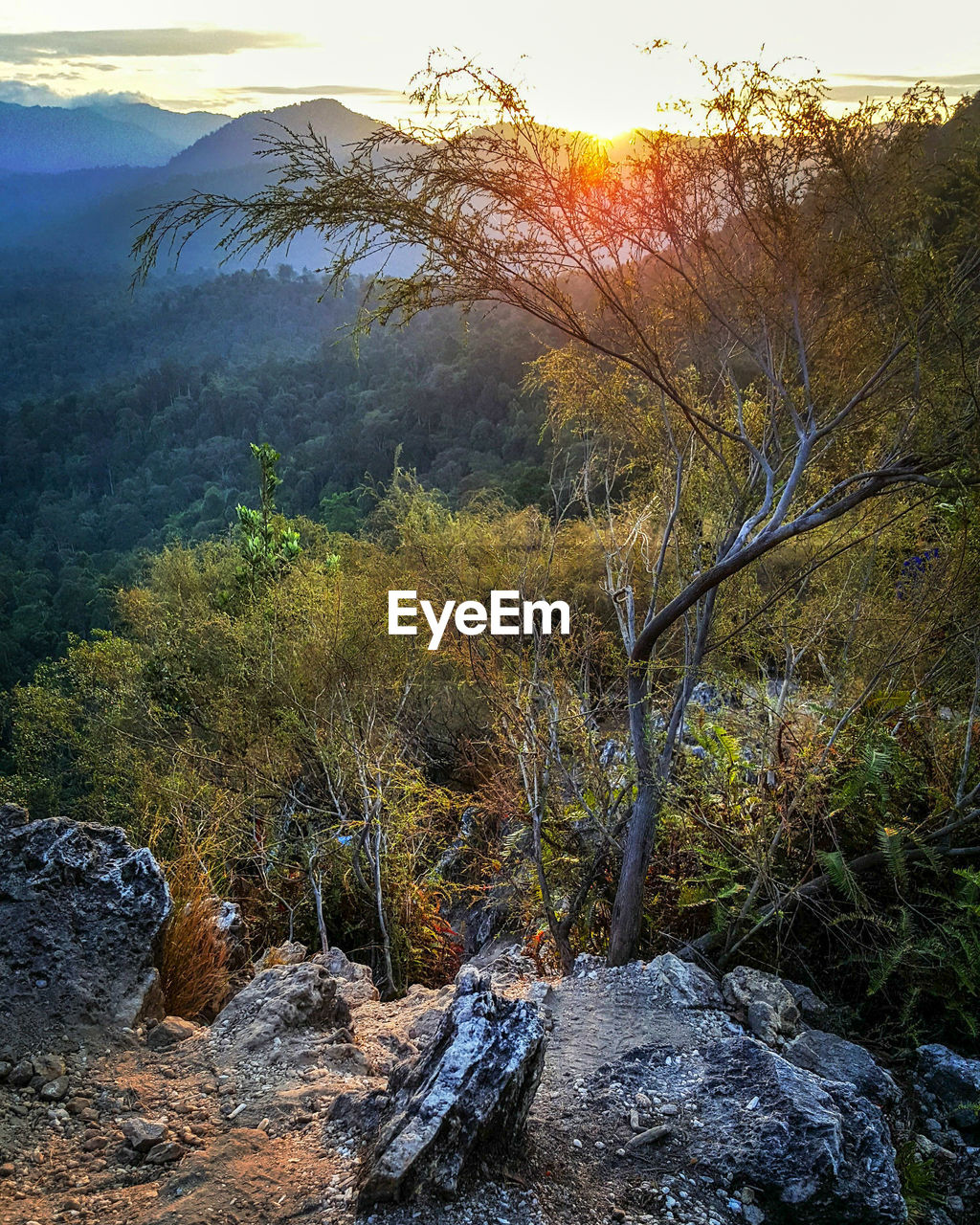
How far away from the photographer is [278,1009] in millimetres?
3660

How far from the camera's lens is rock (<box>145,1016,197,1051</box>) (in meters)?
3.42

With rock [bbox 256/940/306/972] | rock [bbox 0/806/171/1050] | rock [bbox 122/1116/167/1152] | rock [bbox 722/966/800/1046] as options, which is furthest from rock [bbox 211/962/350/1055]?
A: rock [bbox 722/966/800/1046]

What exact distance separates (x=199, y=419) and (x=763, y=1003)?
6987 centimetres

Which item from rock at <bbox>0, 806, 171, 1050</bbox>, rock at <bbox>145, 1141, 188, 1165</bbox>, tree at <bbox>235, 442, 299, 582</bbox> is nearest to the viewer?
rock at <bbox>145, 1141, 188, 1165</bbox>

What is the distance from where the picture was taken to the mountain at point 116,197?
11969cm

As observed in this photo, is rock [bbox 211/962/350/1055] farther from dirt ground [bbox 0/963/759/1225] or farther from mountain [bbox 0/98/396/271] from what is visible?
mountain [bbox 0/98/396/271]

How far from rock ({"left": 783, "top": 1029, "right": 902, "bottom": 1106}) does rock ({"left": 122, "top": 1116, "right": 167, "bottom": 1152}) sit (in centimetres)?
245

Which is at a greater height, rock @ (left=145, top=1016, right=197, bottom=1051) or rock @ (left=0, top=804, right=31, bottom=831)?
rock @ (left=0, top=804, right=31, bottom=831)

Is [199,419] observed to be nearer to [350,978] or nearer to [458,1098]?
[350,978]

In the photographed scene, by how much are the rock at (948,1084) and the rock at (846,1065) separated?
30cm

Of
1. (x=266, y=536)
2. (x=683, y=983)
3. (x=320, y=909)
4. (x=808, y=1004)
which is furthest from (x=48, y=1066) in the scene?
(x=266, y=536)

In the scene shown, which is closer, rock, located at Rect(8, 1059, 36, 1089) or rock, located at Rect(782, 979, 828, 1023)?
rock, located at Rect(8, 1059, 36, 1089)

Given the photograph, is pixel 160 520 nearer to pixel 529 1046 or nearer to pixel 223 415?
pixel 223 415

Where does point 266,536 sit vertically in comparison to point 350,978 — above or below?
above
